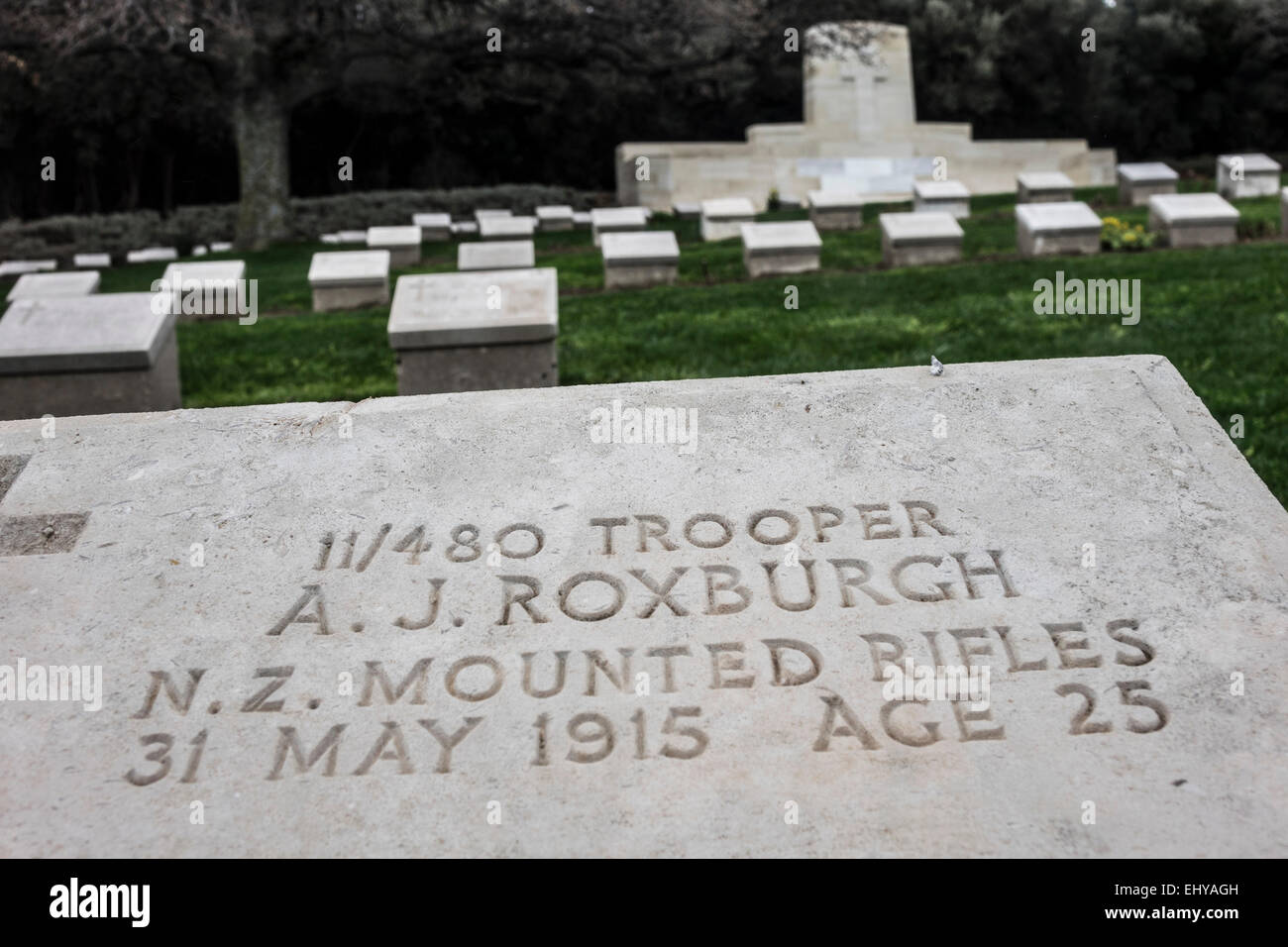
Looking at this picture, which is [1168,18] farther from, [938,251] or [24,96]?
A: [24,96]

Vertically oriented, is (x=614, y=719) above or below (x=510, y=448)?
below

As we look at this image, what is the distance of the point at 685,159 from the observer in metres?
23.4

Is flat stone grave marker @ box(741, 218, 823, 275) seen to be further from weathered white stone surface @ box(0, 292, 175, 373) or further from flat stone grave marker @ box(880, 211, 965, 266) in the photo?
weathered white stone surface @ box(0, 292, 175, 373)

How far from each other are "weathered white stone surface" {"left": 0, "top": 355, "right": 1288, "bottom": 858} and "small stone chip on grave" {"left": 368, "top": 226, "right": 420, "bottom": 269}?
11.7 metres

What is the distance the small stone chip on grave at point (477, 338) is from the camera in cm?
612

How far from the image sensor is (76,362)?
18.9ft

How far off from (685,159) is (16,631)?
21.8 meters

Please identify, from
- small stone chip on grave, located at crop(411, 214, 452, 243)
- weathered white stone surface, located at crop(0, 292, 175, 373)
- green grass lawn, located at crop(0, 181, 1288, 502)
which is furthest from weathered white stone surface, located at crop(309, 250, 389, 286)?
small stone chip on grave, located at crop(411, 214, 452, 243)

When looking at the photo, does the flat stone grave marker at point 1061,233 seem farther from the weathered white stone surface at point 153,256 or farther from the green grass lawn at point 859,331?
the weathered white stone surface at point 153,256

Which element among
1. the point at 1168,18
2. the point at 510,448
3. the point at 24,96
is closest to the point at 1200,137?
the point at 1168,18

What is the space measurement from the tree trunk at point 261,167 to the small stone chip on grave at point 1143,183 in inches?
499

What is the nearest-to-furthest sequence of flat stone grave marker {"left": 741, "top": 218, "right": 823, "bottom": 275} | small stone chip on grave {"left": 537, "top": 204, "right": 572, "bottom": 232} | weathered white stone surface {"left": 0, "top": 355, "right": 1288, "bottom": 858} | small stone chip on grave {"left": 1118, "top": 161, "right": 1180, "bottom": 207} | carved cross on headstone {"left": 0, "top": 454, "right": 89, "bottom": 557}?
weathered white stone surface {"left": 0, "top": 355, "right": 1288, "bottom": 858} < carved cross on headstone {"left": 0, "top": 454, "right": 89, "bottom": 557} < flat stone grave marker {"left": 741, "top": 218, "right": 823, "bottom": 275} < small stone chip on grave {"left": 1118, "top": 161, "right": 1180, "bottom": 207} < small stone chip on grave {"left": 537, "top": 204, "right": 572, "bottom": 232}

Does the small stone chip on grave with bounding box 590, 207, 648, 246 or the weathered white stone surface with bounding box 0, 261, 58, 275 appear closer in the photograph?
the small stone chip on grave with bounding box 590, 207, 648, 246

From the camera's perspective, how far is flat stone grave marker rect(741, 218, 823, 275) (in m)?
11.2
